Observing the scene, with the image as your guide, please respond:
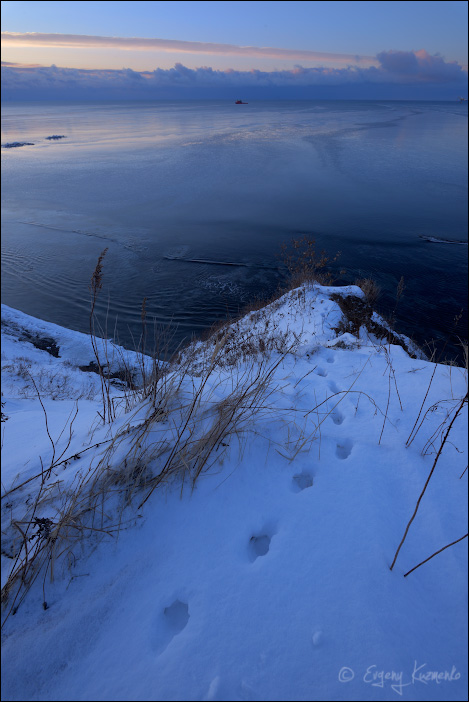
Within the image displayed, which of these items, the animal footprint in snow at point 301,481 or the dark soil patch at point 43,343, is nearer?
the animal footprint in snow at point 301,481

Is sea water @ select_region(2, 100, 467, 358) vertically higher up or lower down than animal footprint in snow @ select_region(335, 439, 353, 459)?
higher up

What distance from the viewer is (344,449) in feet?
8.16

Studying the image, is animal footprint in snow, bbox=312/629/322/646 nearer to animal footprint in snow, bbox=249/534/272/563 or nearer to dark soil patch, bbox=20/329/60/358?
animal footprint in snow, bbox=249/534/272/563

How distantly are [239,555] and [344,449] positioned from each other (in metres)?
1.10

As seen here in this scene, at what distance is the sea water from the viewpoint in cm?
1247

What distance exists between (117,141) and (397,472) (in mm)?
56469

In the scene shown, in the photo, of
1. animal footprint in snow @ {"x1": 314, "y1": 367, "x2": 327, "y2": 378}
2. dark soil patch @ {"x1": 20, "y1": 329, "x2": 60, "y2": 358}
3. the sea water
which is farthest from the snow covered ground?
dark soil patch @ {"x1": 20, "y1": 329, "x2": 60, "y2": 358}

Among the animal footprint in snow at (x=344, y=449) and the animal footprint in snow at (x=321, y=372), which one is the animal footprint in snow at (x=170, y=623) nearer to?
the animal footprint in snow at (x=344, y=449)

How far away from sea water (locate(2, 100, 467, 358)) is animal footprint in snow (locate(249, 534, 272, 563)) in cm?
444

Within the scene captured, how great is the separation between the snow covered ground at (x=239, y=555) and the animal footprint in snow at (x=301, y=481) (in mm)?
11

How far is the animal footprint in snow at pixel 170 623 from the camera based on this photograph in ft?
4.82

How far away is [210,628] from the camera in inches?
57.9

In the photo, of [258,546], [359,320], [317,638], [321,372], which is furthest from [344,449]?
[359,320]

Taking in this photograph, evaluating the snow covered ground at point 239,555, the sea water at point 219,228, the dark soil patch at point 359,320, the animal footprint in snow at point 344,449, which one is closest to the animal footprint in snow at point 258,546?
Result: the snow covered ground at point 239,555
